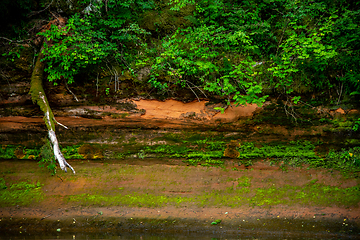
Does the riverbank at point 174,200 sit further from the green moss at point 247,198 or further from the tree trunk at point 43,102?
the tree trunk at point 43,102

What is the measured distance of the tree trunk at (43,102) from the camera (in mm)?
4840

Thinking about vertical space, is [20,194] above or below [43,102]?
below

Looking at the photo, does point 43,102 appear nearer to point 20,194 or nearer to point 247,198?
point 20,194

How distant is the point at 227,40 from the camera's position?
16.3ft

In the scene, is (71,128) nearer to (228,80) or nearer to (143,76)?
(143,76)

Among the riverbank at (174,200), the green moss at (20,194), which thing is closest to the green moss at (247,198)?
the riverbank at (174,200)

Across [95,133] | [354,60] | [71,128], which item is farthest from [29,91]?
[354,60]

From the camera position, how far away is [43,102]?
16.4ft

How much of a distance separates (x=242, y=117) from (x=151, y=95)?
2234 millimetres

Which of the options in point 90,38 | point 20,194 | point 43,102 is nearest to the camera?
point 90,38

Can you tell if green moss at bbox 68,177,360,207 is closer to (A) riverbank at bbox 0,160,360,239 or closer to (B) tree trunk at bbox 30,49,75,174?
(A) riverbank at bbox 0,160,360,239

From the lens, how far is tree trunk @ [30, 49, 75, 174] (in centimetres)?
484

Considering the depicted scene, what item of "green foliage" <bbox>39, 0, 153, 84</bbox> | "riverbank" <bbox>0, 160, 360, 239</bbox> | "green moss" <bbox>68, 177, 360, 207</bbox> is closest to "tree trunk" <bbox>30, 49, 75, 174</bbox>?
"green foliage" <bbox>39, 0, 153, 84</bbox>

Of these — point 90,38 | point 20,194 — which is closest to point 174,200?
point 20,194
